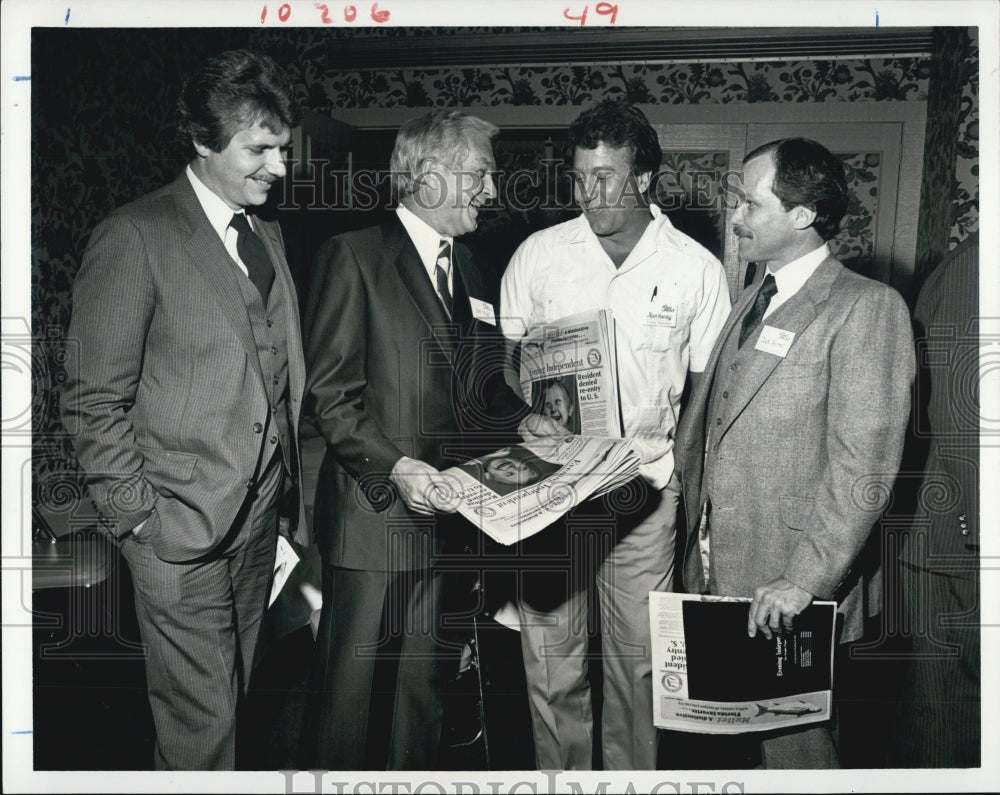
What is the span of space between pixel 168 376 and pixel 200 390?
0.25 feet

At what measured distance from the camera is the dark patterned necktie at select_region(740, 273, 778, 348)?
226 centimetres

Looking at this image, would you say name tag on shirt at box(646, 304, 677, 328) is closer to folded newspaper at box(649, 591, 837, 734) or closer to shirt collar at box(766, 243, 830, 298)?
shirt collar at box(766, 243, 830, 298)

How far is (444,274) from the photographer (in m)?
2.30

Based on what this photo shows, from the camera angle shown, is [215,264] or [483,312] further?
[483,312]

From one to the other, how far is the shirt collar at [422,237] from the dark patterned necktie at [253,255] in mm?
325

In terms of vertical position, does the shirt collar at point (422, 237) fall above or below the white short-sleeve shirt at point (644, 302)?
above

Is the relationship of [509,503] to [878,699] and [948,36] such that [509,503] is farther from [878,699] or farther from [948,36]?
[948,36]

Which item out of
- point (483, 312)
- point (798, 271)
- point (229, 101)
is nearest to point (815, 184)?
point (798, 271)

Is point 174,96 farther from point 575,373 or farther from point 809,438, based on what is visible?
point 809,438

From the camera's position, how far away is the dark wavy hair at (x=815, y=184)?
2264mm

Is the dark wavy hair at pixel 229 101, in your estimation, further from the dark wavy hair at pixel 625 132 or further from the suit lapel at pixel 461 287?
the dark wavy hair at pixel 625 132
